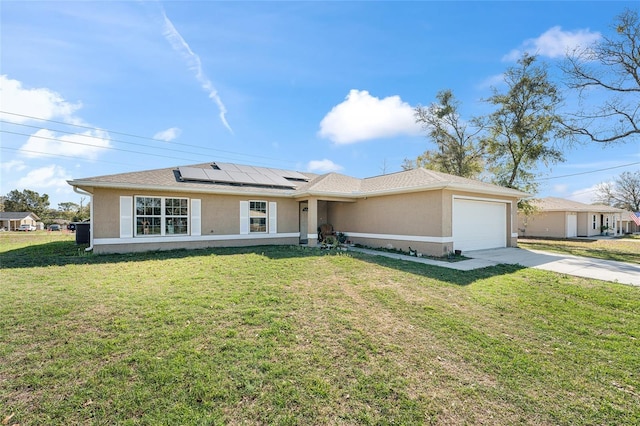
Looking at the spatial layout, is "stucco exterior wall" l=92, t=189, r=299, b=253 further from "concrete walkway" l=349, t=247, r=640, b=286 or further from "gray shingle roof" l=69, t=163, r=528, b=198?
"concrete walkway" l=349, t=247, r=640, b=286

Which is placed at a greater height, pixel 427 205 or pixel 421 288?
pixel 427 205

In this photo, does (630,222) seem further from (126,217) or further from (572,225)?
(126,217)

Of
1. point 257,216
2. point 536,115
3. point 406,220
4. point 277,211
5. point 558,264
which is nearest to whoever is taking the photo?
point 558,264

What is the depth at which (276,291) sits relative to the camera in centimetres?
618

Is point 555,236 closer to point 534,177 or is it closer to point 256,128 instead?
point 534,177

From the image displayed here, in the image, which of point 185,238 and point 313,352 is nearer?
point 313,352

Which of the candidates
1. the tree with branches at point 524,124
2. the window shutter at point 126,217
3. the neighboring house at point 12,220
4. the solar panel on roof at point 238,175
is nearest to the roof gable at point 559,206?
the tree with branches at point 524,124

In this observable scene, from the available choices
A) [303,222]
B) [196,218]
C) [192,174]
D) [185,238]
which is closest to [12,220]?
[192,174]

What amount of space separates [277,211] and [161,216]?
523 cm

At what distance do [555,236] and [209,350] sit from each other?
3050 cm

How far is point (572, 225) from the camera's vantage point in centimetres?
2495

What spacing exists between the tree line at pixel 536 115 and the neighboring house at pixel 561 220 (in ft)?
14.6

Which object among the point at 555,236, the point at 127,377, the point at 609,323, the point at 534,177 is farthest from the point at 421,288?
the point at 555,236

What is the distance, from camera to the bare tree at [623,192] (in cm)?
4478
